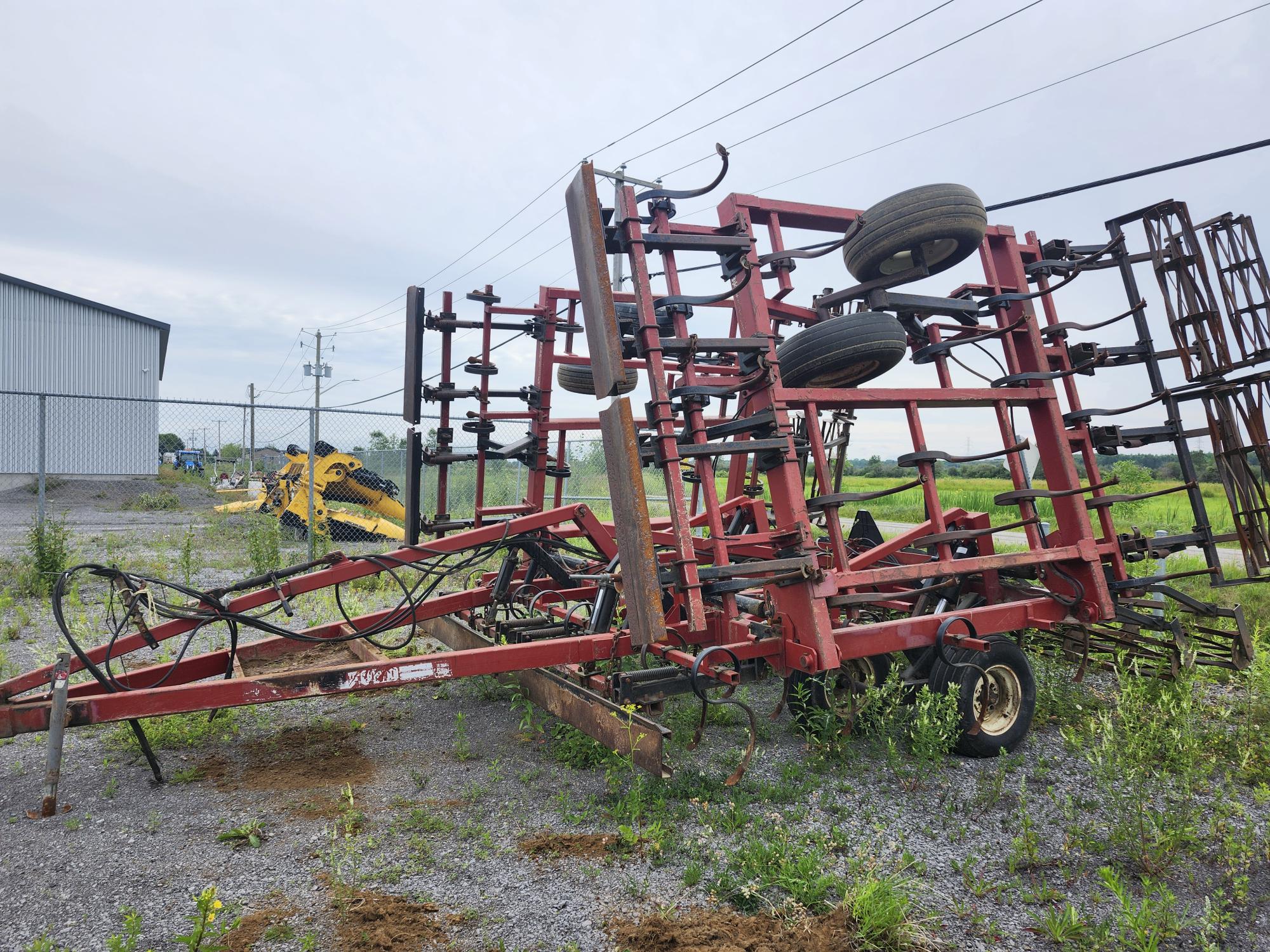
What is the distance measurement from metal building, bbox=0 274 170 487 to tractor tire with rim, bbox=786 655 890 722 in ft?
68.3

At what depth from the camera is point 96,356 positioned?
27.7 meters

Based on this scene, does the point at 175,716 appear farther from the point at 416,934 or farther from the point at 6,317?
the point at 6,317

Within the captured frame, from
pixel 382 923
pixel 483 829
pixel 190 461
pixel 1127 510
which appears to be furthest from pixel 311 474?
pixel 190 461

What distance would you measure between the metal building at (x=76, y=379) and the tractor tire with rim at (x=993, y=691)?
21.7 metres

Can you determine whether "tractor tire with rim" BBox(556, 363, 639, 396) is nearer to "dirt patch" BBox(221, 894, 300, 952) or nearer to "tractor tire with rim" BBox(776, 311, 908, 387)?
"tractor tire with rim" BBox(776, 311, 908, 387)

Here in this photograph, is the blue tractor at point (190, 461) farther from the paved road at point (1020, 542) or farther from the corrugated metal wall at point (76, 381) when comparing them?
the paved road at point (1020, 542)

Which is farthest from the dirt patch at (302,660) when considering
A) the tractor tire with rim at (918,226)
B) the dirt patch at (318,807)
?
the tractor tire with rim at (918,226)

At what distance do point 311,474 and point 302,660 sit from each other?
4.61 meters

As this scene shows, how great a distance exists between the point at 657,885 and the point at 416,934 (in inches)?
36.1

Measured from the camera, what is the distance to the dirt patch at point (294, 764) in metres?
4.02

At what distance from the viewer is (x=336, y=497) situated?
1388 cm

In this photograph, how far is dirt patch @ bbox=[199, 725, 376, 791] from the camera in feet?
13.2

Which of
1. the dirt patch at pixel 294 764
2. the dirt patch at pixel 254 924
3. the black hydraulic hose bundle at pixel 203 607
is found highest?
the black hydraulic hose bundle at pixel 203 607

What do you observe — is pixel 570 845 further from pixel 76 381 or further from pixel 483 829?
pixel 76 381
